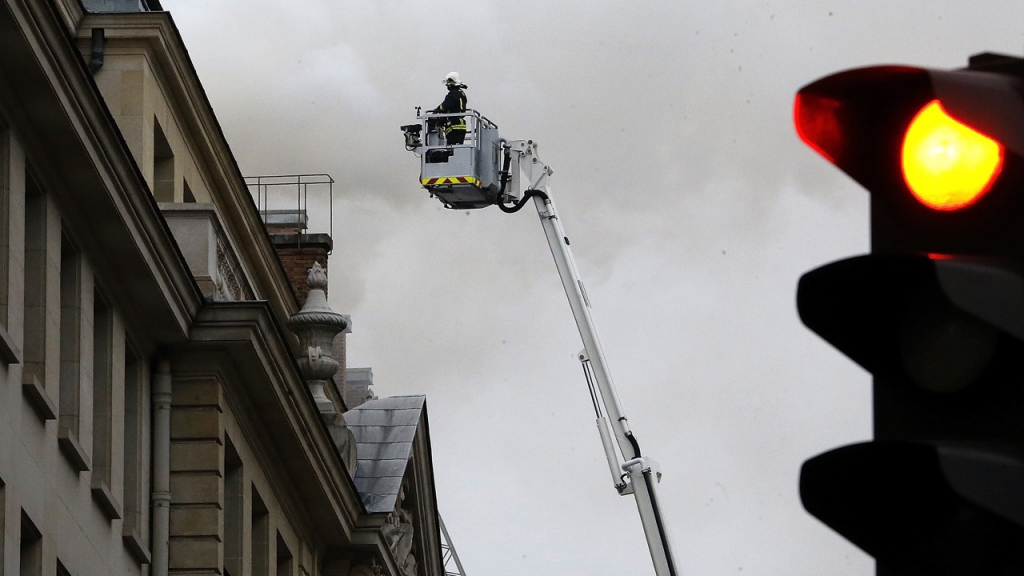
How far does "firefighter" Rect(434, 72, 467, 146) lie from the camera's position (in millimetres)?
34281

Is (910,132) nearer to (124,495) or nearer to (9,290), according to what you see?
(9,290)

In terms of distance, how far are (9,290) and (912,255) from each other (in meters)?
17.4

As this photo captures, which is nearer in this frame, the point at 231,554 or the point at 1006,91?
the point at 1006,91

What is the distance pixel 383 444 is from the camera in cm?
3894

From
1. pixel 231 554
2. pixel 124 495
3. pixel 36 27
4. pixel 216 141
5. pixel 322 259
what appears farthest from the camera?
pixel 322 259

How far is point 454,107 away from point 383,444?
7.32 metres

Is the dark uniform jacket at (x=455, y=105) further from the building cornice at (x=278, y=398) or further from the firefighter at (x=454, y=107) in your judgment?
the building cornice at (x=278, y=398)

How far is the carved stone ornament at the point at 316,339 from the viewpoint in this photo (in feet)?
111

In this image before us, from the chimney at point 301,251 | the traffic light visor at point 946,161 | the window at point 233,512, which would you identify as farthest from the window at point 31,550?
the chimney at point 301,251

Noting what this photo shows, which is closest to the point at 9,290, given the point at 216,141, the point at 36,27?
the point at 36,27

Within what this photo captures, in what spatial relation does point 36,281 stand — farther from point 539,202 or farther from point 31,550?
point 539,202

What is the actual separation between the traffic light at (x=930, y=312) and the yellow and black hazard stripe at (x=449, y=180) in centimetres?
3009

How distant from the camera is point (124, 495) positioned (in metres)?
25.0

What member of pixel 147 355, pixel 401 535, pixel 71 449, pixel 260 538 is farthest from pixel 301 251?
pixel 71 449
